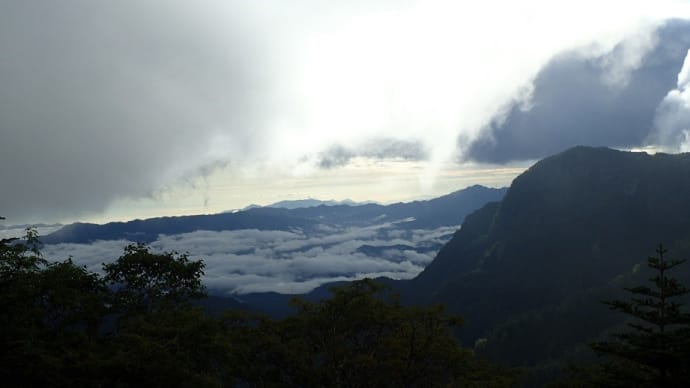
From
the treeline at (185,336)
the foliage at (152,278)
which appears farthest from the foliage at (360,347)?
the foliage at (152,278)

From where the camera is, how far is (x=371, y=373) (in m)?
41.5

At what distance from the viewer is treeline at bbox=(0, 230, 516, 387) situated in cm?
2812

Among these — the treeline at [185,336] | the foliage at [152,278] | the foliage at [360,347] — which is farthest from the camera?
the foliage at [152,278]

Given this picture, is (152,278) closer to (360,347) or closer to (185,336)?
(185,336)

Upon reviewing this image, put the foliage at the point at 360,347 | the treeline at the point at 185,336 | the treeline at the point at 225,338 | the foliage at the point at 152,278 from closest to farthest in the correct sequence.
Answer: the treeline at the point at 225,338, the treeline at the point at 185,336, the foliage at the point at 360,347, the foliage at the point at 152,278

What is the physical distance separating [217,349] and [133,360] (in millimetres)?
7009

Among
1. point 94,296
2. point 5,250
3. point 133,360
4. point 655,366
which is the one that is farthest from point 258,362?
point 655,366

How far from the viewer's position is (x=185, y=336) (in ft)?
105

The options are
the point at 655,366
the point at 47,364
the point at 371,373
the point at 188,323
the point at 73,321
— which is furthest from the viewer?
the point at 371,373

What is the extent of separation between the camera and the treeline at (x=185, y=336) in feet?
92.3

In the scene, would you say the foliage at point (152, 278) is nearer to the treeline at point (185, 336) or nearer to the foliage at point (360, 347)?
the treeline at point (185, 336)

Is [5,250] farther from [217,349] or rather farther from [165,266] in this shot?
[217,349]

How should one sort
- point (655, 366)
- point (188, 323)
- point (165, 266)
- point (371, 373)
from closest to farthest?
point (655, 366) → point (188, 323) → point (371, 373) → point (165, 266)

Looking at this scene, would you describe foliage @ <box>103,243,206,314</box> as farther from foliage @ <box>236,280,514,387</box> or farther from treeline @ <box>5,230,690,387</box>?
foliage @ <box>236,280,514,387</box>
